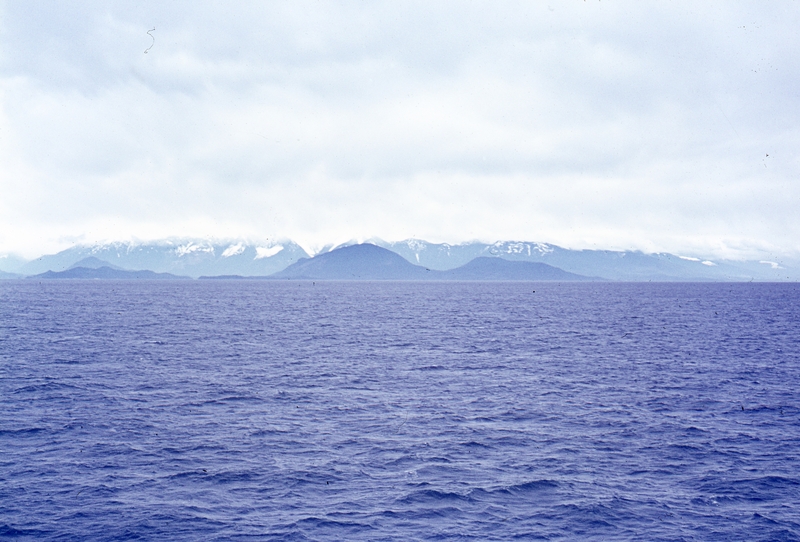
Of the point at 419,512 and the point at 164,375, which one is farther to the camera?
the point at 164,375

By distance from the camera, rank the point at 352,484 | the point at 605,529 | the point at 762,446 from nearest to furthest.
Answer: the point at 605,529
the point at 352,484
the point at 762,446

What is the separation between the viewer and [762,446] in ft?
129

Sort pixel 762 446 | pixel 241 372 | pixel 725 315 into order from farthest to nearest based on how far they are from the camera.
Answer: pixel 725 315 → pixel 241 372 → pixel 762 446

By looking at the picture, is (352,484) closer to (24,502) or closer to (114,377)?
(24,502)

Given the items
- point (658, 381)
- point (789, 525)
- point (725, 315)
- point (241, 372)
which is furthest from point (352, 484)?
point (725, 315)

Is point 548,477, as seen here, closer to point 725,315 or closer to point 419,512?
point 419,512

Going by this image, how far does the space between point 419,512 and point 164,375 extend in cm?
4261

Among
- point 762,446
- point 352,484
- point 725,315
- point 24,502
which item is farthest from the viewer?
point 725,315

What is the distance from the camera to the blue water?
27.9m

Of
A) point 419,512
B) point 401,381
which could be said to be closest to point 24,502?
point 419,512

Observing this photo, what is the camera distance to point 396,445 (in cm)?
3875

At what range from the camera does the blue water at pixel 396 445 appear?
27906 millimetres

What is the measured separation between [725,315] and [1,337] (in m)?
A: 162

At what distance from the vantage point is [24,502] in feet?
96.2
